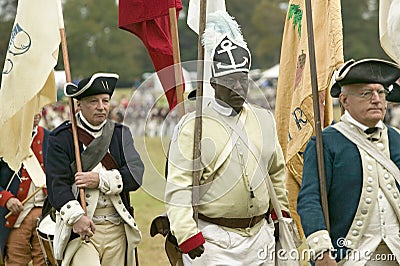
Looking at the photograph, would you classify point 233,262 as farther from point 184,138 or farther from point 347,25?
point 347,25

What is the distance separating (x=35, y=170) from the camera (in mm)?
8656

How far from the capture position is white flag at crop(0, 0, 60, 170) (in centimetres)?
743

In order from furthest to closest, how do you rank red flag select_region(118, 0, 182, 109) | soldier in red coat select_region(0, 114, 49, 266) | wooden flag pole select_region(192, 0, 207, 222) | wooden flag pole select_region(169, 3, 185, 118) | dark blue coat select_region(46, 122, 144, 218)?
soldier in red coat select_region(0, 114, 49, 266)
red flag select_region(118, 0, 182, 109)
dark blue coat select_region(46, 122, 144, 218)
wooden flag pole select_region(169, 3, 185, 118)
wooden flag pole select_region(192, 0, 207, 222)

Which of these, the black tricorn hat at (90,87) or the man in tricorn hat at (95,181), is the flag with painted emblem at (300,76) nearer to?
the man in tricorn hat at (95,181)

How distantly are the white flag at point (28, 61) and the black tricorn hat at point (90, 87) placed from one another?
0.50 meters

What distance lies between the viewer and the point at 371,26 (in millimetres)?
85938

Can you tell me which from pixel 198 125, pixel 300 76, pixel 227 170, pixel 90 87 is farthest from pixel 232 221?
pixel 300 76

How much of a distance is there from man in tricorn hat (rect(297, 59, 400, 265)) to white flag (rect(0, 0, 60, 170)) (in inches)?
100.0

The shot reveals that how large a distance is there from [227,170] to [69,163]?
147 cm

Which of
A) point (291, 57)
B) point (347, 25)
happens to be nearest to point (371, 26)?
point (347, 25)

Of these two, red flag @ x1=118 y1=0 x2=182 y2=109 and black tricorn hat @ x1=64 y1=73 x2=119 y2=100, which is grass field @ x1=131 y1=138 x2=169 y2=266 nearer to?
black tricorn hat @ x1=64 y1=73 x2=119 y2=100

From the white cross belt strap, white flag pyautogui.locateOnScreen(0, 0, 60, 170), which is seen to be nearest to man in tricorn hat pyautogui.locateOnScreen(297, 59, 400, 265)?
white flag pyautogui.locateOnScreen(0, 0, 60, 170)

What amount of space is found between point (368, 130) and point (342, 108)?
13.8 inches

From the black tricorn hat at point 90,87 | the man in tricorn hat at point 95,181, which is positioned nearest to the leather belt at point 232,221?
the man in tricorn hat at point 95,181
